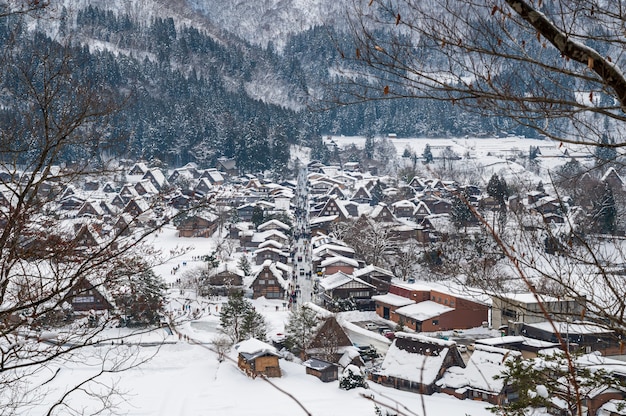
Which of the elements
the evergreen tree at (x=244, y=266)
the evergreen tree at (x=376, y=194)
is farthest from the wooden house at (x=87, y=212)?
the evergreen tree at (x=376, y=194)

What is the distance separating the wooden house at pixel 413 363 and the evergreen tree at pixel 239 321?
7.37 ft

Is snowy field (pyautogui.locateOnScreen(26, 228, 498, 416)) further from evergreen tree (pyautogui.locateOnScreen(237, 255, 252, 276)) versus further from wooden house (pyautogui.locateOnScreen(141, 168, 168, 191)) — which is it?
wooden house (pyautogui.locateOnScreen(141, 168, 168, 191))

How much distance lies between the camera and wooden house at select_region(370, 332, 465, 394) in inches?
314

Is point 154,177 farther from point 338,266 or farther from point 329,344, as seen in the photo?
point 329,344

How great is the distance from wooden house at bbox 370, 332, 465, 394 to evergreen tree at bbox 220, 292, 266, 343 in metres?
2.25

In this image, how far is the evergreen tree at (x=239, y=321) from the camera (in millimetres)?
9219

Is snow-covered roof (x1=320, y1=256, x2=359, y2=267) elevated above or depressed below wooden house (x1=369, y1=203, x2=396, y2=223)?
below

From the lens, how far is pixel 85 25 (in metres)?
44.4

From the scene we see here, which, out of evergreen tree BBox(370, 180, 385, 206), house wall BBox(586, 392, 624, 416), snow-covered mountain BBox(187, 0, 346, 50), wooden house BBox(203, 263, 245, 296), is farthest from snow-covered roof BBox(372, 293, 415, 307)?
snow-covered mountain BBox(187, 0, 346, 50)

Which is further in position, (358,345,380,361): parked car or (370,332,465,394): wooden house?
(358,345,380,361): parked car

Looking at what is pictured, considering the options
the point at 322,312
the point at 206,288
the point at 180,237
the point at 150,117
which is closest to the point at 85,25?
the point at 150,117

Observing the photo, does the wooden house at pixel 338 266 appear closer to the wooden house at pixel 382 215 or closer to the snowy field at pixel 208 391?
the snowy field at pixel 208 391

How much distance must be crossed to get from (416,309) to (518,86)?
1040cm

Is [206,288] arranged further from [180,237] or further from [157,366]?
[180,237]
